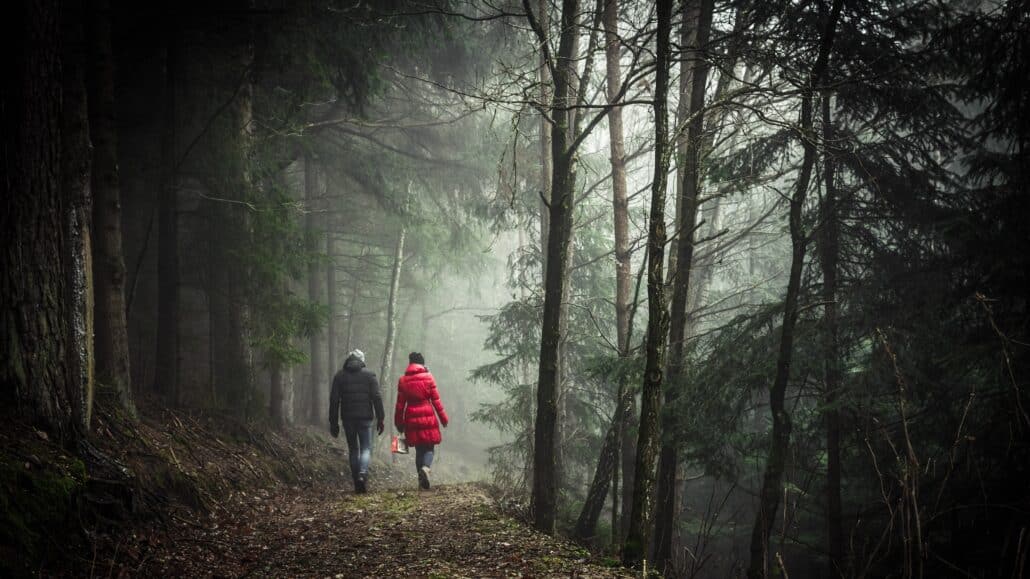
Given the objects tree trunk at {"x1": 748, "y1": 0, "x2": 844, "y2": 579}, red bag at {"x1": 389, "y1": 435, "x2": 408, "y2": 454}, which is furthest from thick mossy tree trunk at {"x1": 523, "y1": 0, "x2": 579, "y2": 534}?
red bag at {"x1": 389, "y1": 435, "x2": 408, "y2": 454}

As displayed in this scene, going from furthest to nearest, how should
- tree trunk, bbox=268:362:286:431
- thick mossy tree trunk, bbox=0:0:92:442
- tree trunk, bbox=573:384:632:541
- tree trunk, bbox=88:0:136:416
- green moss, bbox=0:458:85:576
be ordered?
1. tree trunk, bbox=268:362:286:431
2. tree trunk, bbox=573:384:632:541
3. tree trunk, bbox=88:0:136:416
4. thick mossy tree trunk, bbox=0:0:92:442
5. green moss, bbox=0:458:85:576

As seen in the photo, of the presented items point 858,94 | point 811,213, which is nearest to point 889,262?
point 811,213

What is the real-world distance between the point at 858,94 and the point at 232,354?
10.0 m

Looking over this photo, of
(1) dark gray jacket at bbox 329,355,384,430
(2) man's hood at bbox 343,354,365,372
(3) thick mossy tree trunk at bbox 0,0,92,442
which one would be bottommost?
(1) dark gray jacket at bbox 329,355,384,430

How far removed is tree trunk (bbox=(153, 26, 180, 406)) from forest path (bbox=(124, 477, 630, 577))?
277cm

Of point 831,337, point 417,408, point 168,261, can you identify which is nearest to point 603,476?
point 417,408

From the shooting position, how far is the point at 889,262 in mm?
7621

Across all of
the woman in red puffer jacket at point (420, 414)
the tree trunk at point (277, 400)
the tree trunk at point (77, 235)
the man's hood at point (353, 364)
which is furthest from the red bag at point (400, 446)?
the tree trunk at point (77, 235)

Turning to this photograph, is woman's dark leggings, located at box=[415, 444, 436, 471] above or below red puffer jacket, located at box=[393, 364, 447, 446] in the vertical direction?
below

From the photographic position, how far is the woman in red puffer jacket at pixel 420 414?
31.4 ft

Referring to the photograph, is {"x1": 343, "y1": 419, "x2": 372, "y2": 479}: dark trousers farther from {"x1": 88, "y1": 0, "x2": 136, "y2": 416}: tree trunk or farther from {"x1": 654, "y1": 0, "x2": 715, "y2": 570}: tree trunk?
{"x1": 654, "y1": 0, "x2": 715, "y2": 570}: tree trunk

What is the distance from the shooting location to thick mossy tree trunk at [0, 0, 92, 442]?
4652 millimetres

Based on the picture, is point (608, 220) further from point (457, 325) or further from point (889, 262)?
point (457, 325)

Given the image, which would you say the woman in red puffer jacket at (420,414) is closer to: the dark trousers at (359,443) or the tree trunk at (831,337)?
the dark trousers at (359,443)
